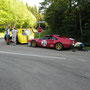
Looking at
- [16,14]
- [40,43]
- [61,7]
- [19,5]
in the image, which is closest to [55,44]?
[40,43]

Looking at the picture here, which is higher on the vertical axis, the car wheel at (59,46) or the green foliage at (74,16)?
the green foliage at (74,16)

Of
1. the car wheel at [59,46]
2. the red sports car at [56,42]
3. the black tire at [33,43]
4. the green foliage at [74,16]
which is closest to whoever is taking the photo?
the red sports car at [56,42]

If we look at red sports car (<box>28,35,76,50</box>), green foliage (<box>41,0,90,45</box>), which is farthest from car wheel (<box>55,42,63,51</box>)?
green foliage (<box>41,0,90,45</box>)

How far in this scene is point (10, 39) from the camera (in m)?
13.7

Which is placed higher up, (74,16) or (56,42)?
(74,16)

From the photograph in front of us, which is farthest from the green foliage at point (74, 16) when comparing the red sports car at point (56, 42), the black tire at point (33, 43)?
the black tire at point (33, 43)

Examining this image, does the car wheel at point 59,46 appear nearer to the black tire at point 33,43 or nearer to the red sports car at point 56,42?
the red sports car at point 56,42

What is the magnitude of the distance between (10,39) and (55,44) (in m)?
5.83

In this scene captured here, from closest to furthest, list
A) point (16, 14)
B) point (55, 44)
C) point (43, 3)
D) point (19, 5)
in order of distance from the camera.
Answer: point (55, 44), point (43, 3), point (16, 14), point (19, 5)

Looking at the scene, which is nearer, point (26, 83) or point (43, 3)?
point (26, 83)

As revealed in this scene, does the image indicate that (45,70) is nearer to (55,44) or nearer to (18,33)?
(55,44)

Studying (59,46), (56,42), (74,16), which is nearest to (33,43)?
(56,42)

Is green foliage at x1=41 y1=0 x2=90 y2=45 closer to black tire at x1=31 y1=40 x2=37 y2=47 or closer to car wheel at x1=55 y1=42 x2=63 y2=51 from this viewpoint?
car wheel at x1=55 y1=42 x2=63 y2=51

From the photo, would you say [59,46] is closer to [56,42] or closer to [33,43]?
[56,42]
